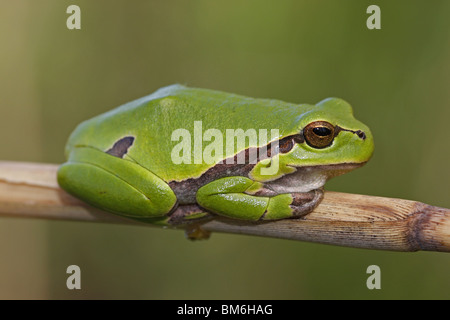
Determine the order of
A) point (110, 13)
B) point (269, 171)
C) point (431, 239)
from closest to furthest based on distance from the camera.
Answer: point (431, 239), point (269, 171), point (110, 13)

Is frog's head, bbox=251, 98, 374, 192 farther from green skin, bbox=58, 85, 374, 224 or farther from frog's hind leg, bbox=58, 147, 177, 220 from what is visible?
frog's hind leg, bbox=58, 147, 177, 220

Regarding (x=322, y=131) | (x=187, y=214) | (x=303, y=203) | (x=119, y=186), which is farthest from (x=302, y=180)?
(x=119, y=186)

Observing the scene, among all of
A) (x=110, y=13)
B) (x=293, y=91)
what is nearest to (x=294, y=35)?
(x=293, y=91)

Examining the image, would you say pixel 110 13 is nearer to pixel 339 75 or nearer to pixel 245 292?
pixel 339 75

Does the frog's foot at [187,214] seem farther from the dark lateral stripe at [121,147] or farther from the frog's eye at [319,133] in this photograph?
the frog's eye at [319,133]

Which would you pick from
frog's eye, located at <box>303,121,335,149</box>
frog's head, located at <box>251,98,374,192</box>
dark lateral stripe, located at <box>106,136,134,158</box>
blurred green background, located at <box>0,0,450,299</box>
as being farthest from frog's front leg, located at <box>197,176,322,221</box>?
blurred green background, located at <box>0,0,450,299</box>

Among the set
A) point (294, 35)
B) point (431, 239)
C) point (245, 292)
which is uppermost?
point (294, 35)
